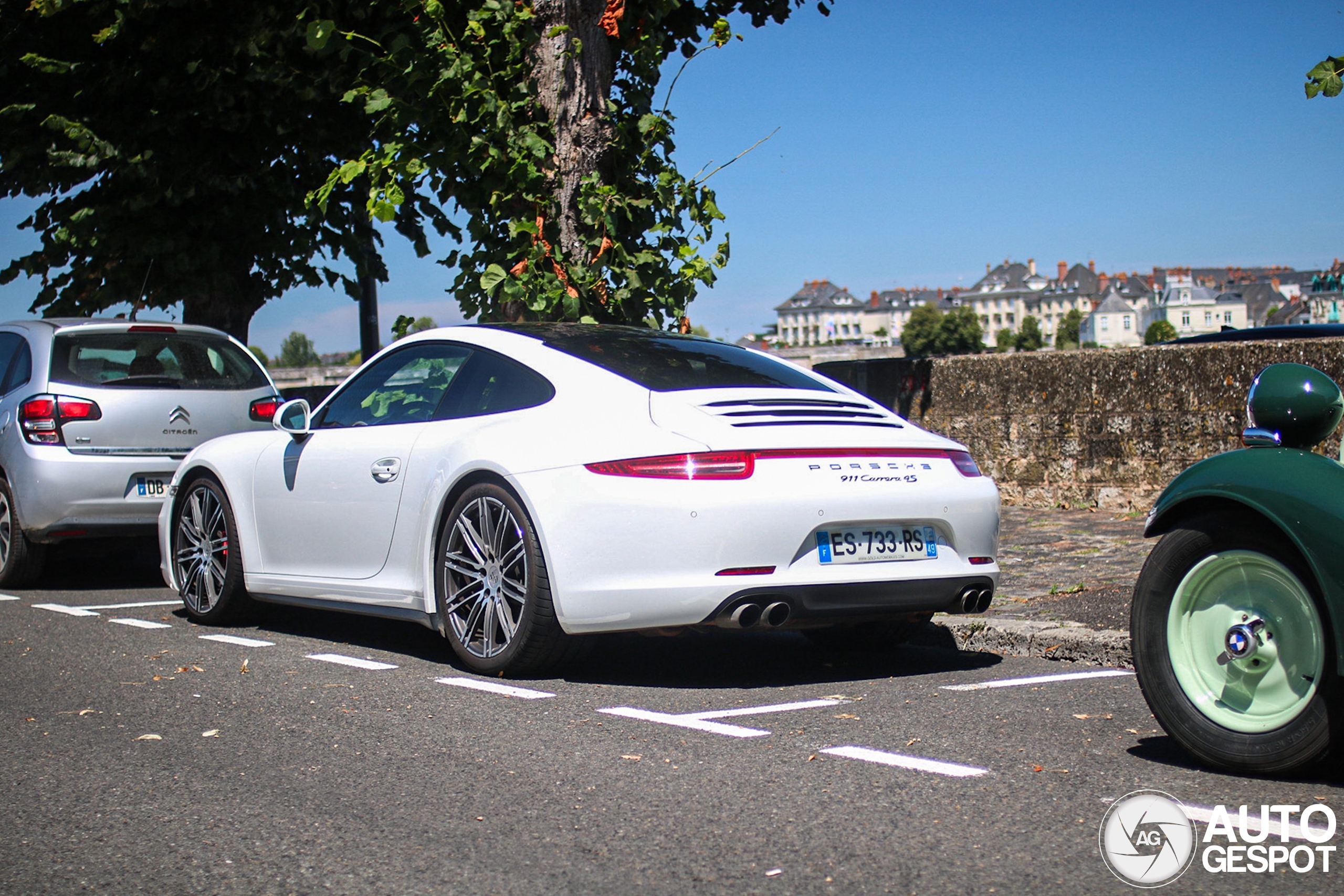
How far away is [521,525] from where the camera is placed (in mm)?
5262

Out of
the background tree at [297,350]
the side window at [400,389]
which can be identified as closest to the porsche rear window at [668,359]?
the side window at [400,389]

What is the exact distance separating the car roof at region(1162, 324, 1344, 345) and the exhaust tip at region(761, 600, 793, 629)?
21.6 feet

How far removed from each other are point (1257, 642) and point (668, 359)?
2684 millimetres

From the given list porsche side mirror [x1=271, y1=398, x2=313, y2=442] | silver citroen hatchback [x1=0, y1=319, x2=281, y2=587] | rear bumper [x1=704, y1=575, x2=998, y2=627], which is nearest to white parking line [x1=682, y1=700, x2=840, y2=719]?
rear bumper [x1=704, y1=575, x2=998, y2=627]

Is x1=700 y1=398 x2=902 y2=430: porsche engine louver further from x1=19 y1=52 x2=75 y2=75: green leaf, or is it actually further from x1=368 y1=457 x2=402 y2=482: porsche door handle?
x1=19 y1=52 x2=75 y2=75: green leaf

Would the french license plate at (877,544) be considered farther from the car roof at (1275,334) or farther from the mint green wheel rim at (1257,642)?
the car roof at (1275,334)

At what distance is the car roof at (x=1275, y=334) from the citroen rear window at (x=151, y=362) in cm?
672

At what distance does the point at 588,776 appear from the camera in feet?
12.8

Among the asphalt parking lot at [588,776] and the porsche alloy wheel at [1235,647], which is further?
the porsche alloy wheel at [1235,647]

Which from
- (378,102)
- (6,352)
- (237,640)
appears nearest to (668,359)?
(237,640)

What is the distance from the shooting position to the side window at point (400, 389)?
6109 mm

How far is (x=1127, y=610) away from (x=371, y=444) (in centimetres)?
340

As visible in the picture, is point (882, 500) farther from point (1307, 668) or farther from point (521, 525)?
point (1307, 668)

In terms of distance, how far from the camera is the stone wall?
1001 cm
